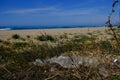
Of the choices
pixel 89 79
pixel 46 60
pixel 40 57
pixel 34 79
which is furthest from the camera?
pixel 40 57

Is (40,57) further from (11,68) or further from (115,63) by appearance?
(115,63)

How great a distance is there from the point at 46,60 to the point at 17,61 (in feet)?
1.96

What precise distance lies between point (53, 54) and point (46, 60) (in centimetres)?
43

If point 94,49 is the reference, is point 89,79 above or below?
below

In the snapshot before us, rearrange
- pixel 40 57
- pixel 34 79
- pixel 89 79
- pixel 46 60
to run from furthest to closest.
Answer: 1. pixel 40 57
2. pixel 46 60
3. pixel 34 79
4. pixel 89 79

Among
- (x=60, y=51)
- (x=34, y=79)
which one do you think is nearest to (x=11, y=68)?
(x=34, y=79)

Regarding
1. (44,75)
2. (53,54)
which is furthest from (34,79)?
(53,54)

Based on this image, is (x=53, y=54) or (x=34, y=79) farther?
(x=53, y=54)

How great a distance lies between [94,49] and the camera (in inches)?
157

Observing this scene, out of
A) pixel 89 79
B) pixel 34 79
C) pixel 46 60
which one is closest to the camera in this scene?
pixel 89 79

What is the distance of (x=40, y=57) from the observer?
185 inches

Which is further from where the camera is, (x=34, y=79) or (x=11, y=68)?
(x=11, y=68)

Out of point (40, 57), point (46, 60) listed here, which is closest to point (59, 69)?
point (46, 60)

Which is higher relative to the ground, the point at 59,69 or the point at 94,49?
the point at 94,49
